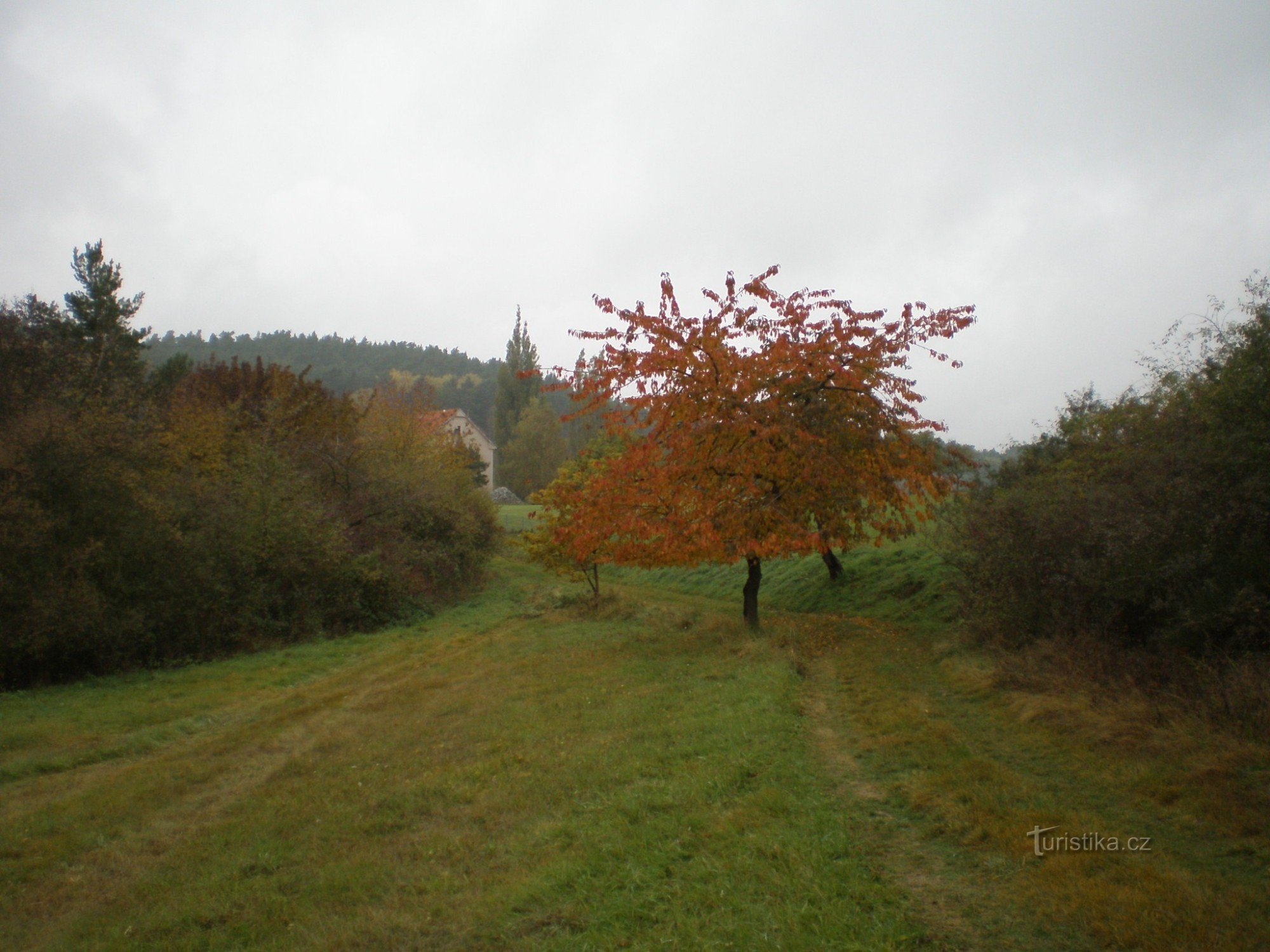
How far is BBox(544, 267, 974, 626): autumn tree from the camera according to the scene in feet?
47.5

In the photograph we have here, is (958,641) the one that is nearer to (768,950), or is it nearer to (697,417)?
(697,417)

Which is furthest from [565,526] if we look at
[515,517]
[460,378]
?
[460,378]

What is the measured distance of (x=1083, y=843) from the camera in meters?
5.43

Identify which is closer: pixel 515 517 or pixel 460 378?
pixel 515 517

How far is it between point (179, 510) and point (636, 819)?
16293mm

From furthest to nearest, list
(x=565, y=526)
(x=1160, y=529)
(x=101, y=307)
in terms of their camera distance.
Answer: (x=101, y=307)
(x=565, y=526)
(x=1160, y=529)

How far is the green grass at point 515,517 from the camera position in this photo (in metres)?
50.6

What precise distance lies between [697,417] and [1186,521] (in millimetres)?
8077

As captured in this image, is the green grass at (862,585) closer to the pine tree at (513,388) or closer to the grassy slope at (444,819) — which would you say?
the grassy slope at (444,819)

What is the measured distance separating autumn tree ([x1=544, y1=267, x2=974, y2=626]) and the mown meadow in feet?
8.97

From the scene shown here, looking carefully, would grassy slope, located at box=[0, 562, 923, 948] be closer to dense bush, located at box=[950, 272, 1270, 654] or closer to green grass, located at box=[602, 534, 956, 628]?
dense bush, located at box=[950, 272, 1270, 654]

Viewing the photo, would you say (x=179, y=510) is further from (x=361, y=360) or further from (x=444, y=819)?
(x=361, y=360)

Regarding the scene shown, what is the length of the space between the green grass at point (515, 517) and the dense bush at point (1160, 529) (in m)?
35.1

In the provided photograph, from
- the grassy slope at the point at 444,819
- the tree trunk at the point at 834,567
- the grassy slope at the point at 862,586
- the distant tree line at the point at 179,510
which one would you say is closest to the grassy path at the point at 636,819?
the grassy slope at the point at 444,819
